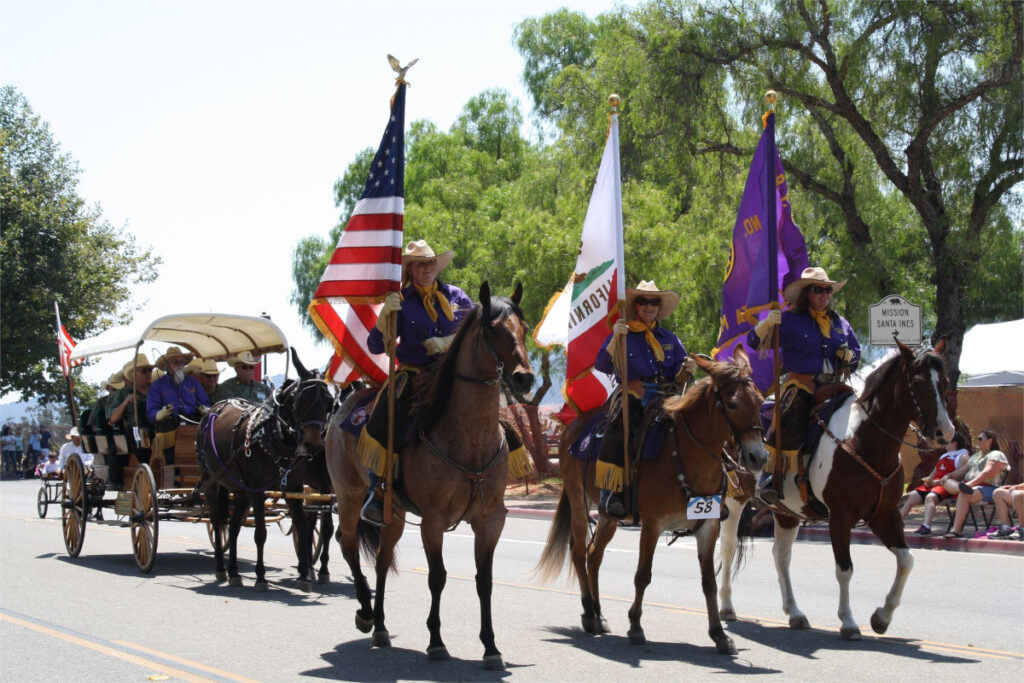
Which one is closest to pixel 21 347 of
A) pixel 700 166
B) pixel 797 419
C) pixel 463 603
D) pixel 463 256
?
pixel 463 256

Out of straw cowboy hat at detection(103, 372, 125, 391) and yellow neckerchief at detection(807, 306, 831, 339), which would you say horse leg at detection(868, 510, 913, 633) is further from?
straw cowboy hat at detection(103, 372, 125, 391)

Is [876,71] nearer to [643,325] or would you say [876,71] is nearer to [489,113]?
[643,325]

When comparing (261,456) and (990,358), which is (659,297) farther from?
(990,358)

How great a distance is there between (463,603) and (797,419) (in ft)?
12.2

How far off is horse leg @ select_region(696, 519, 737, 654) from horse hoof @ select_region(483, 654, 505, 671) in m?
1.74

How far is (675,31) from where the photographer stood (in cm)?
2200

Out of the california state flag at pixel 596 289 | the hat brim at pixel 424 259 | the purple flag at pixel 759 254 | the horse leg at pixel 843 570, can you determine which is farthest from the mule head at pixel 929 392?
the hat brim at pixel 424 259

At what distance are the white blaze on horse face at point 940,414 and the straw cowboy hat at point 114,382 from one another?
1168cm

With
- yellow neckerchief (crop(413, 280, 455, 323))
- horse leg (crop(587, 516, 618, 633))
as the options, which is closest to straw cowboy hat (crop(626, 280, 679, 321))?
yellow neckerchief (crop(413, 280, 455, 323))

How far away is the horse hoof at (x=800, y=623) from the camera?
9352 mm

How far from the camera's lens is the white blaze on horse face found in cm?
880

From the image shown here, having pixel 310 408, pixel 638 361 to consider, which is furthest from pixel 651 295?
pixel 310 408

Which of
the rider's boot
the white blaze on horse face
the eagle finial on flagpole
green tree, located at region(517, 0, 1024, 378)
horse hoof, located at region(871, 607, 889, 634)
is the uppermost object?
green tree, located at region(517, 0, 1024, 378)

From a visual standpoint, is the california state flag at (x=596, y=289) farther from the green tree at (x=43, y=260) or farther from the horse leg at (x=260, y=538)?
the green tree at (x=43, y=260)
